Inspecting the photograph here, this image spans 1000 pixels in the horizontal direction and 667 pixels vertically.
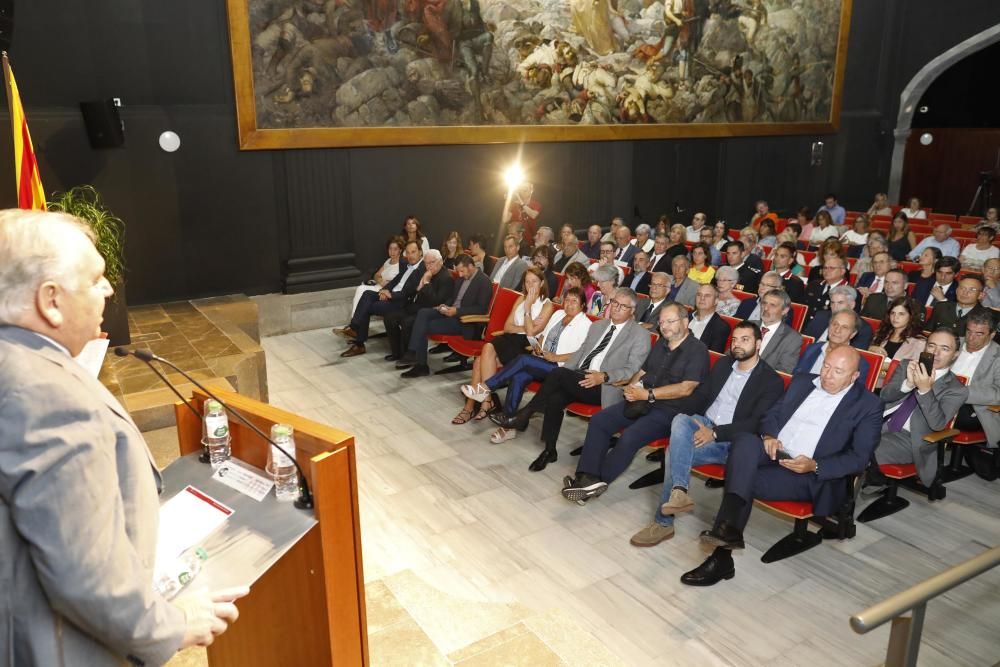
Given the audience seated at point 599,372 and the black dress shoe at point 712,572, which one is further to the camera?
the audience seated at point 599,372

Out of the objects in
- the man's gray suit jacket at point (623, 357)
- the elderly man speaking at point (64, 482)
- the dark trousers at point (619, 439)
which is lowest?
the dark trousers at point (619, 439)

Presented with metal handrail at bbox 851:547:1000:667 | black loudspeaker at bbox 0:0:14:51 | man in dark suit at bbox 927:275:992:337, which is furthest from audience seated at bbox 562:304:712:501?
black loudspeaker at bbox 0:0:14:51

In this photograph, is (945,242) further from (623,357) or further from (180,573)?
(180,573)

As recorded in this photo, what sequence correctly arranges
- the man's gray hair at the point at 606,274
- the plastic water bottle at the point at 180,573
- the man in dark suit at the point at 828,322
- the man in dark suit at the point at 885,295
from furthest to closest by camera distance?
the man's gray hair at the point at 606,274
the man in dark suit at the point at 885,295
the man in dark suit at the point at 828,322
the plastic water bottle at the point at 180,573

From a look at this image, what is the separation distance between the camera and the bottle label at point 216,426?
85.2 inches

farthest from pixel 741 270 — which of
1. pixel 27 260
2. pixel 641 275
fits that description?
pixel 27 260

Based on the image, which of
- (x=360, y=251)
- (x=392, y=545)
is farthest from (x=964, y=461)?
(x=360, y=251)

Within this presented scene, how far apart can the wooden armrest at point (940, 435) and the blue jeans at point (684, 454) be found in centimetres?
117

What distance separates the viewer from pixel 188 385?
4988 mm

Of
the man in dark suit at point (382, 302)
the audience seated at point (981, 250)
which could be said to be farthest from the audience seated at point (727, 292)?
the audience seated at point (981, 250)

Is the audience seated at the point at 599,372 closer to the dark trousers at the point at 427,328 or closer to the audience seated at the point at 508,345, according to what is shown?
the audience seated at the point at 508,345

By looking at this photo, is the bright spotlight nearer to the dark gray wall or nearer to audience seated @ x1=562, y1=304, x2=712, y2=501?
the dark gray wall

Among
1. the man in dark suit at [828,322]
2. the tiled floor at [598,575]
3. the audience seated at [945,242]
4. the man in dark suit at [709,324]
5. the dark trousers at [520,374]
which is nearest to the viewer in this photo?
the tiled floor at [598,575]

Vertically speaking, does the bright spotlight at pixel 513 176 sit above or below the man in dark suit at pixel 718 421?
above
